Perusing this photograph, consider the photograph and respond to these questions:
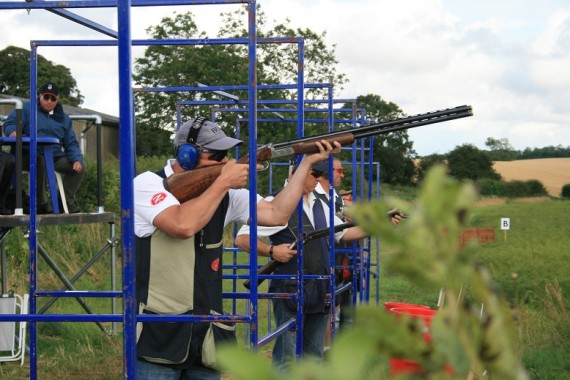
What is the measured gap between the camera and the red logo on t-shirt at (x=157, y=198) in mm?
3510

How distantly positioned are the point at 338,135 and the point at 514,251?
1893 centimetres

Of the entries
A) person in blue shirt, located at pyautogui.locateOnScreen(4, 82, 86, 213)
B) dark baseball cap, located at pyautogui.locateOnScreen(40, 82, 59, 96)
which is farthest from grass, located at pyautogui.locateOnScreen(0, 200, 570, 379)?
dark baseball cap, located at pyautogui.locateOnScreen(40, 82, 59, 96)

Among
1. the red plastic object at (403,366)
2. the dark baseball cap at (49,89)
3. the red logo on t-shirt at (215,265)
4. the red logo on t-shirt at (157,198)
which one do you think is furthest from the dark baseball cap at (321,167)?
the red plastic object at (403,366)

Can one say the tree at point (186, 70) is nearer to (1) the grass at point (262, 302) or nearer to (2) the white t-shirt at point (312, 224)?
(1) the grass at point (262, 302)

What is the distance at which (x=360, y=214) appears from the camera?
476mm

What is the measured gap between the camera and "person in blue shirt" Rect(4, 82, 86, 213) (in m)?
7.25

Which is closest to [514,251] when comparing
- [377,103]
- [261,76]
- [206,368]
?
[261,76]

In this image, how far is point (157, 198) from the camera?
139 inches

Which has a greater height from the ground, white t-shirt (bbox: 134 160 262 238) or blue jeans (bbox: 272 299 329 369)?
white t-shirt (bbox: 134 160 262 238)

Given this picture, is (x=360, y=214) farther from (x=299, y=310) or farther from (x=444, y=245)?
(x=299, y=310)

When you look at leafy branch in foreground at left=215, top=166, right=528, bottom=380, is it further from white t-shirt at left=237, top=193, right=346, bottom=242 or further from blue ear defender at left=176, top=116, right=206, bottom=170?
white t-shirt at left=237, top=193, right=346, bottom=242

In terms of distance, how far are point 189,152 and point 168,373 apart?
3.00 ft

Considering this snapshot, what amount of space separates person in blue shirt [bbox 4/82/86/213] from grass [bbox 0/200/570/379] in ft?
4.34

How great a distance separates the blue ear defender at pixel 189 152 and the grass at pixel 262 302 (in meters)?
1.16
